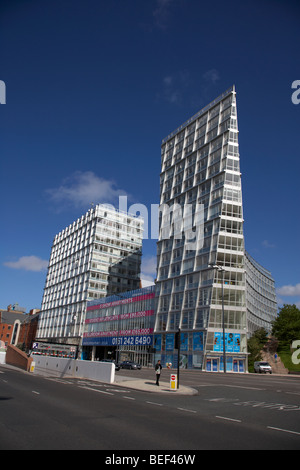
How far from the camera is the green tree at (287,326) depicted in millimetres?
57125

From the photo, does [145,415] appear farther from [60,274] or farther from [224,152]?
[60,274]

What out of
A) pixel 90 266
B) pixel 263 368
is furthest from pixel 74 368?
pixel 90 266

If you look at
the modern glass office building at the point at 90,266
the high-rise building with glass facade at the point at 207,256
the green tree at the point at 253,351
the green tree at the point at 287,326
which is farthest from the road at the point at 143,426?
the modern glass office building at the point at 90,266

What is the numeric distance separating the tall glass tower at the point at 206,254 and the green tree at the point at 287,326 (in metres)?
7.28

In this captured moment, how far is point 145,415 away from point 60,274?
109100 mm

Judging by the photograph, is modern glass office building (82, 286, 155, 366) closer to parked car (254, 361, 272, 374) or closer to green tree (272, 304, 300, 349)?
parked car (254, 361, 272, 374)

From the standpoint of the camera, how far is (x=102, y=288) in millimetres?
99188

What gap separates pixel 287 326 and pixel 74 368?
39412 millimetres

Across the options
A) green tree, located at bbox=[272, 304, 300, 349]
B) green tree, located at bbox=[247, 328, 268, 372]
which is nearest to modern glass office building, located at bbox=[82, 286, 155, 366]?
green tree, located at bbox=[247, 328, 268, 372]

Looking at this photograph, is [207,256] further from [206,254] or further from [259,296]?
[259,296]

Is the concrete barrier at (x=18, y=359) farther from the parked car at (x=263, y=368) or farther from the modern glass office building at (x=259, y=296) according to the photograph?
the modern glass office building at (x=259, y=296)

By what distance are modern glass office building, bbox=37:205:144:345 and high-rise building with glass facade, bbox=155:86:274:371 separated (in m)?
31.8

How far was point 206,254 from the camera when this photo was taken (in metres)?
59.7
